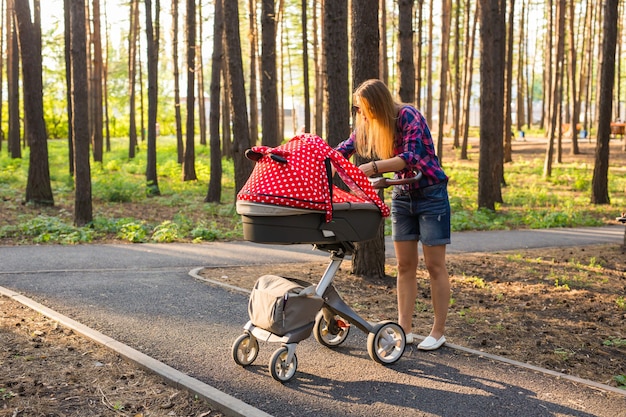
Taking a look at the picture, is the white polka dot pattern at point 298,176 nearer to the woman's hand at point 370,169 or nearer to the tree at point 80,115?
the woman's hand at point 370,169

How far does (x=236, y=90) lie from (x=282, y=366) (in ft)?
42.2

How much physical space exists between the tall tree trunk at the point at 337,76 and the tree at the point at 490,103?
8.82 metres

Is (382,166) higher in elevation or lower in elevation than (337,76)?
lower

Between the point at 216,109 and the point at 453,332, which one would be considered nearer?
the point at 453,332

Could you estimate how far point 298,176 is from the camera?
4.82 metres

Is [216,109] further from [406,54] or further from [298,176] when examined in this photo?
[298,176]

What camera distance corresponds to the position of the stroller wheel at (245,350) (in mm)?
5273

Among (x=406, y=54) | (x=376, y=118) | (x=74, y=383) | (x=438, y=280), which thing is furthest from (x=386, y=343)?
(x=406, y=54)

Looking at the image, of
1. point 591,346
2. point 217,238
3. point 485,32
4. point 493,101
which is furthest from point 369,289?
point 485,32

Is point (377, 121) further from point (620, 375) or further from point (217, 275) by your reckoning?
point (217, 275)

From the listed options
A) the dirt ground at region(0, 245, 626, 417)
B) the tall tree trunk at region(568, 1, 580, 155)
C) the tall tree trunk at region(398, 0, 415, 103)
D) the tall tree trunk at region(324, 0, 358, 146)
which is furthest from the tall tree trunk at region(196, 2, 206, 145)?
the dirt ground at region(0, 245, 626, 417)

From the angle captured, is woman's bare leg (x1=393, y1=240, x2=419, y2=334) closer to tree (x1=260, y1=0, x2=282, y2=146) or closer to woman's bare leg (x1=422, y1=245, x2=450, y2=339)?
woman's bare leg (x1=422, y1=245, x2=450, y2=339)

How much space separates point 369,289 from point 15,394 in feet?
15.3

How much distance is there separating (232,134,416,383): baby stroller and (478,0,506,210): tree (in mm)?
12938
